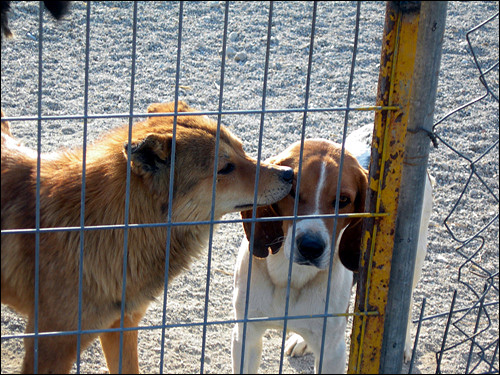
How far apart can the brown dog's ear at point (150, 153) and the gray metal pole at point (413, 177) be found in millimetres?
1027

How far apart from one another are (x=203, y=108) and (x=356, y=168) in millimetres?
3402

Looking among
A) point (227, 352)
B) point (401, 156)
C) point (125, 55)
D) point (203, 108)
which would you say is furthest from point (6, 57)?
point (401, 156)

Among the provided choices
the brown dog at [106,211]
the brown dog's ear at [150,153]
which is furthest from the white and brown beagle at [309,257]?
the brown dog's ear at [150,153]

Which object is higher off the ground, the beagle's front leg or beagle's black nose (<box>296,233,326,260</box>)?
beagle's black nose (<box>296,233,326,260</box>)

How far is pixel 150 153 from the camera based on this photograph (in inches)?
121

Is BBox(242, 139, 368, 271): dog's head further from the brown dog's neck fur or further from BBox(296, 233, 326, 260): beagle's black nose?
the brown dog's neck fur

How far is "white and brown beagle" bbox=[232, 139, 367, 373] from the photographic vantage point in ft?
11.1

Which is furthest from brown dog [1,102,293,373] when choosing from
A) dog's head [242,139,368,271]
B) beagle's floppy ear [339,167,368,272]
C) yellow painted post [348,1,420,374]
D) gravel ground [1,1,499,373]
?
gravel ground [1,1,499,373]

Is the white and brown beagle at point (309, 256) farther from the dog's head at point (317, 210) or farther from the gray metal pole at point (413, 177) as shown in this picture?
the gray metal pole at point (413, 177)

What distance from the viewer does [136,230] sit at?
324 cm

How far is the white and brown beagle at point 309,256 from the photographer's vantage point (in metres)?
3.38

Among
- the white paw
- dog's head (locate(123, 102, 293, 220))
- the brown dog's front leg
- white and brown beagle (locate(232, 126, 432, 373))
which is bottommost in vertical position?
the white paw

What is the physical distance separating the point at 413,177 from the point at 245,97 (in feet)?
15.0

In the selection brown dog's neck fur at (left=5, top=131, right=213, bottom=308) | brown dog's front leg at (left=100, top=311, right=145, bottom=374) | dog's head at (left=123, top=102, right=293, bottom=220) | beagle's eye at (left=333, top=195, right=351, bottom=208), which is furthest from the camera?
brown dog's front leg at (left=100, top=311, right=145, bottom=374)
